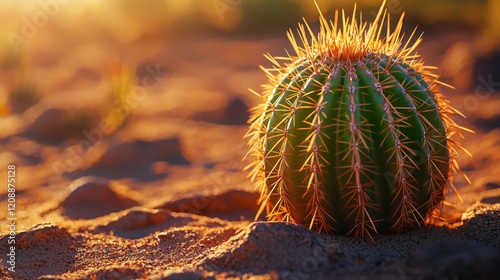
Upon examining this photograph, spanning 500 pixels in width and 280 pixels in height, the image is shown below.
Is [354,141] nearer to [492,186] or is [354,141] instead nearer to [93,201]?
[492,186]

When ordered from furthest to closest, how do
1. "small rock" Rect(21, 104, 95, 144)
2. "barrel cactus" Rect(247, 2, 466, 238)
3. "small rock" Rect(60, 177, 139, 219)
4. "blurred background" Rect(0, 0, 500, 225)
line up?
"small rock" Rect(21, 104, 95, 144), "blurred background" Rect(0, 0, 500, 225), "small rock" Rect(60, 177, 139, 219), "barrel cactus" Rect(247, 2, 466, 238)

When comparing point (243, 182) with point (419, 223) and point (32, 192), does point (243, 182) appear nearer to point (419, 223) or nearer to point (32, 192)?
point (32, 192)

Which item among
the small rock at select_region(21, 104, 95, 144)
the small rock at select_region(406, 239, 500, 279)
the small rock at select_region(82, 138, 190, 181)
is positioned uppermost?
the small rock at select_region(21, 104, 95, 144)

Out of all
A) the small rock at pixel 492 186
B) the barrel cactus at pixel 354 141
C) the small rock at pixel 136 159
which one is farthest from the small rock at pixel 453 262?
the small rock at pixel 136 159

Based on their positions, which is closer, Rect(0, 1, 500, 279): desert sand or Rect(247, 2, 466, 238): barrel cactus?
Rect(0, 1, 500, 279): desert sand

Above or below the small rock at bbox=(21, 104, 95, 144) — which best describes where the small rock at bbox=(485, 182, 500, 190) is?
below

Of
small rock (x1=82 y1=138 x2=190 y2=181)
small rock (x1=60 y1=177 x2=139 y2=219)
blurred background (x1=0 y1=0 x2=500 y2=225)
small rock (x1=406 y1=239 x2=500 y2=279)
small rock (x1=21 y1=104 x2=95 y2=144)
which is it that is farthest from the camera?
small rock (x1=21 y1=104 x2=95 y2=144)

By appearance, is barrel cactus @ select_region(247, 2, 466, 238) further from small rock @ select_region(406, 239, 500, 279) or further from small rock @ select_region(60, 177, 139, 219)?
small rock @ select_region(60, 177, 139, 219)

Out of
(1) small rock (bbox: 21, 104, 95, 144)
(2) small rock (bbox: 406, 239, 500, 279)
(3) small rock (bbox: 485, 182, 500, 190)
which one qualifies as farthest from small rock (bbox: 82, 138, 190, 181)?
(2) small rock (bbox: 406, 239, 500, 279)
